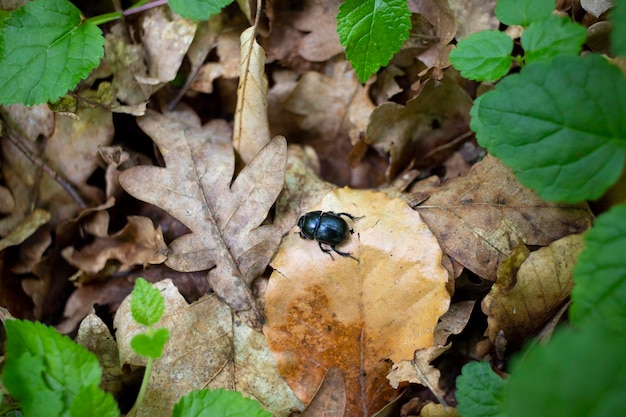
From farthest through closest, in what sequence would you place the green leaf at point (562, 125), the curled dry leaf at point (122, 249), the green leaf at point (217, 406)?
the curled dry leaf at point (122, 249) → the green leaf at point (217, 406) → the green leaf at point (562, 125)

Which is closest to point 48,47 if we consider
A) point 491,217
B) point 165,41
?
point 165,41

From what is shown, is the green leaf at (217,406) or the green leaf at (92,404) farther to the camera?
the green leaf at (217,406)

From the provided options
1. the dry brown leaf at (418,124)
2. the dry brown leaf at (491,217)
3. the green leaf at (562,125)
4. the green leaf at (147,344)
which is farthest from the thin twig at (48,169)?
the green leaf at (562,125)

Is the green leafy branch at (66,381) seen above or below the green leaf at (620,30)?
below

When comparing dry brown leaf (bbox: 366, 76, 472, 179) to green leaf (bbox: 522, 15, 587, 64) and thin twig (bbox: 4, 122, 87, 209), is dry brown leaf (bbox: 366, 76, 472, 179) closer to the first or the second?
green leaf (bbox: 522, 15, 587, 64)

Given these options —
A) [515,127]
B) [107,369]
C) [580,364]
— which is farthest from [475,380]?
[107,369]

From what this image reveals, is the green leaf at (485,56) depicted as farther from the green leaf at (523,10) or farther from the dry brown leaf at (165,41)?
the dry brown leaf at (165,41)

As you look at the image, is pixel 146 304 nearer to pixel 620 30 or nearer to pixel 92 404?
pixel 92 404
